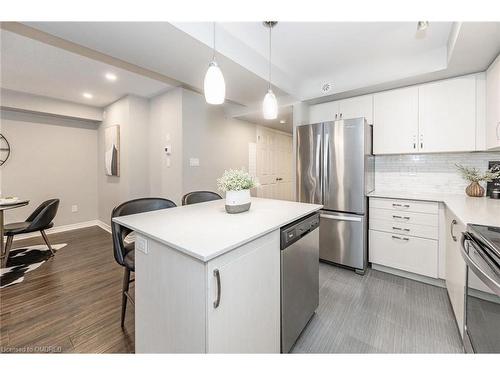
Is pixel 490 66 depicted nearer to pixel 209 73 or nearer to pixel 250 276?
pixel 209 73

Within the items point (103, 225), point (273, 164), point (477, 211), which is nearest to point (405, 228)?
point (477, 211)

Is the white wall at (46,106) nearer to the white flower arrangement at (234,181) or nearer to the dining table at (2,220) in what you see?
the dining table at (2,220)

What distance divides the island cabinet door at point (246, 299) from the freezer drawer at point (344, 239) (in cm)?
159

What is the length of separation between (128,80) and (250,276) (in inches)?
128

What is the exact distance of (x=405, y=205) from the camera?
7.55ft

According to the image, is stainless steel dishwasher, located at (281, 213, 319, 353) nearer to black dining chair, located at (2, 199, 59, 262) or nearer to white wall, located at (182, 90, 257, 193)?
white wall, located at (182, 90, 257, 193)

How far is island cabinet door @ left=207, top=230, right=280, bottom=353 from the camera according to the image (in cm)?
86

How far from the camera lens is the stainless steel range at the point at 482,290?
91 cm

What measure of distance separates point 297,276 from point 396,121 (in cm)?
226

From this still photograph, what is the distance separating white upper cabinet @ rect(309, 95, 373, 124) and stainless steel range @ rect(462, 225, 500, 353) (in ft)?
6.41

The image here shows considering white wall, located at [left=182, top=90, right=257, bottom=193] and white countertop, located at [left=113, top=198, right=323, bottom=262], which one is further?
white wall, located at [left=182, top=90, right=257, bottom=193]

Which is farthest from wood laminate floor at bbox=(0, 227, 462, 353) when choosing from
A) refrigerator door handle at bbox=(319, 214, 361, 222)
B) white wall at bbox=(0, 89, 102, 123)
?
white wall at bbox=(0, 89, 102, 123)
